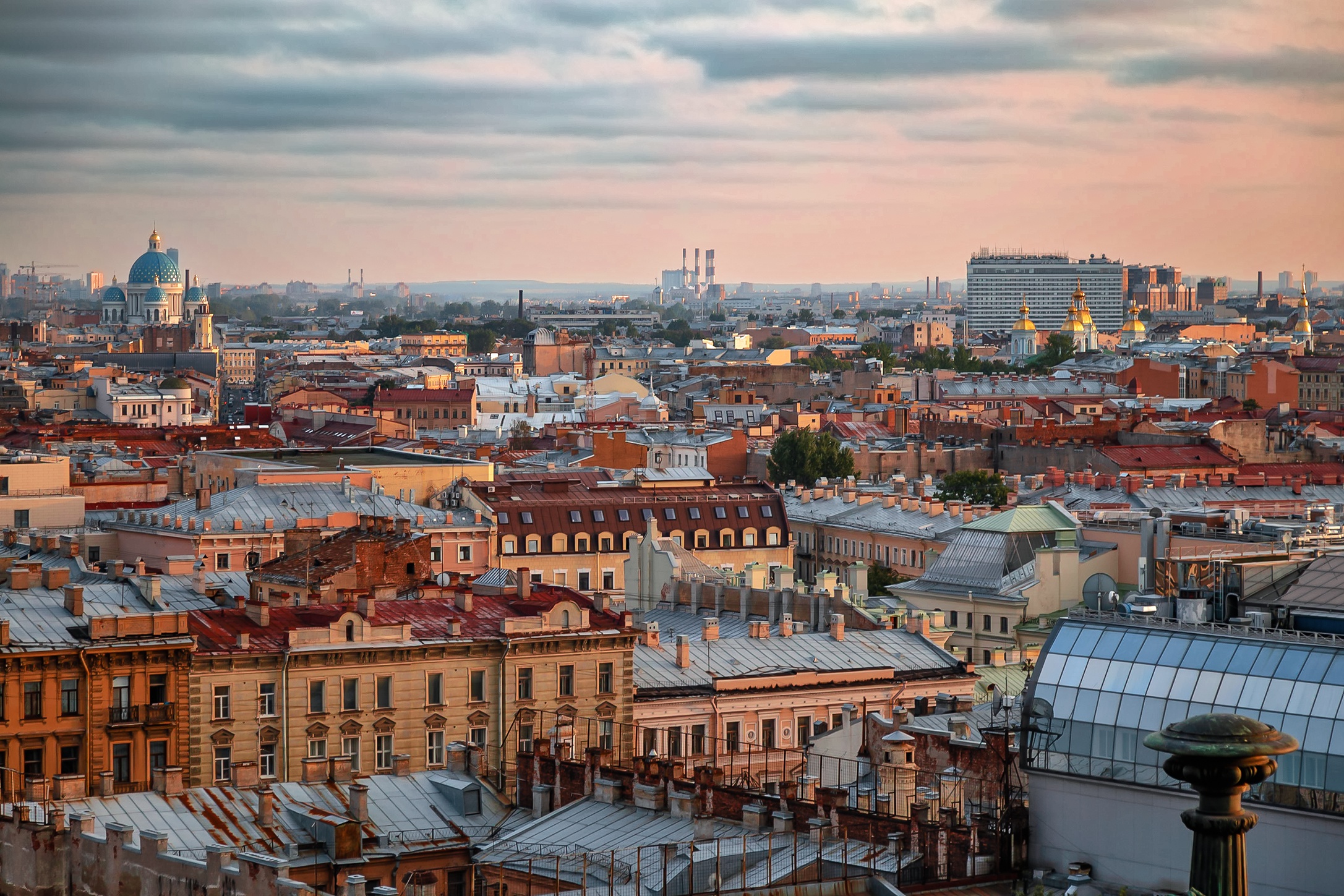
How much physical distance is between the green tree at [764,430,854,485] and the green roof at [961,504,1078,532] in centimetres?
2886

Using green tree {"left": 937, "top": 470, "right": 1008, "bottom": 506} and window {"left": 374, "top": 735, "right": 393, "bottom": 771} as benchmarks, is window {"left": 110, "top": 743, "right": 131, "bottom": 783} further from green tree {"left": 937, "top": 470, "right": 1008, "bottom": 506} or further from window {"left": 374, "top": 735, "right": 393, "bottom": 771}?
green tree {"left": 937, "top": 470, "right": 1008, "bottom": 506}

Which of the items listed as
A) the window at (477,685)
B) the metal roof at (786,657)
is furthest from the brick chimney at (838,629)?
the window at (477,685)

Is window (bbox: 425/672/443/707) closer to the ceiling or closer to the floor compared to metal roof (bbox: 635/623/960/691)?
closer to the ceiling

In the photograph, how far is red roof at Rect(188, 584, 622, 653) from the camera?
33.1 m

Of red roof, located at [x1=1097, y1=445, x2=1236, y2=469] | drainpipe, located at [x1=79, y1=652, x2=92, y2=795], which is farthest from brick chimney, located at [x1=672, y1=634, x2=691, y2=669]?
red roof, located at [x1=1097, y1=445, x2=1236, y2=469]

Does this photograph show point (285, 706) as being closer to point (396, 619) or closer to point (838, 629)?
point (396, 619)

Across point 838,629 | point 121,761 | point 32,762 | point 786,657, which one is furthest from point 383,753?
point 838,629

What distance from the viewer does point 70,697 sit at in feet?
102

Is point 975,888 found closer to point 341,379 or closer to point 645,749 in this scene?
point 645,749

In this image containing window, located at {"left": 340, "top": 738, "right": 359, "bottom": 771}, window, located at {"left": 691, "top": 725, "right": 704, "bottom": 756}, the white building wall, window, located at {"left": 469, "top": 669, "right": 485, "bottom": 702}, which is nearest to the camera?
the white building wall

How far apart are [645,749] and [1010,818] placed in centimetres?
1297

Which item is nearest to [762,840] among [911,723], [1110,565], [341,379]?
[911,723]

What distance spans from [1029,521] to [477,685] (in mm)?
21132

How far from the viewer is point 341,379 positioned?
143 metres
